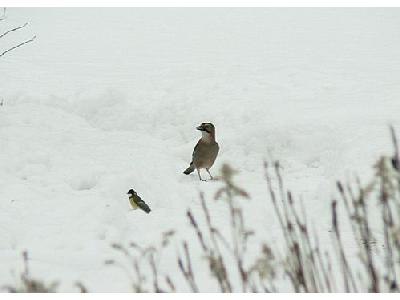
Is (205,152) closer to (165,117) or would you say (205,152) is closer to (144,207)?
(144,207)

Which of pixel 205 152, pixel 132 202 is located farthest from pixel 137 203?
pixel 205 152

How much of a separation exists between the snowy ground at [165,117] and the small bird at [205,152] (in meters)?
0.22

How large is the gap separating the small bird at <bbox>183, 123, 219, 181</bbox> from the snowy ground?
22 cm

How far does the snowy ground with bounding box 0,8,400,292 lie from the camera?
4.93m

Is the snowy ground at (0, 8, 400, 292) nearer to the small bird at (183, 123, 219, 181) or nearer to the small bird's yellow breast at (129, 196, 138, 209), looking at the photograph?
the small bird's yellow breast at (129, 196, 138, 209)

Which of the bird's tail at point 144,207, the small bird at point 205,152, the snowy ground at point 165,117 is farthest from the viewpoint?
the small bird at point 205,152

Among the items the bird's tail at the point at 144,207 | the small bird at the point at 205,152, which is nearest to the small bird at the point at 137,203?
the bird's tail at the point at 144,207

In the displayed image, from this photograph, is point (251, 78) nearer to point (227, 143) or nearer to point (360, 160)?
point (227, 143)

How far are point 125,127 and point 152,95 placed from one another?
1.43m

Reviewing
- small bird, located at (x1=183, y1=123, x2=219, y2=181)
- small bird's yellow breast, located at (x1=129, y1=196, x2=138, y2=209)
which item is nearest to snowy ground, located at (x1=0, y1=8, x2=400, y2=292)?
small bird's yellow breast, located at (x1=129, y1=196, x2=138, y2=209)

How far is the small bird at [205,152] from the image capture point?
699 centimetres

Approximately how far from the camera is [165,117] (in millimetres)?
8922

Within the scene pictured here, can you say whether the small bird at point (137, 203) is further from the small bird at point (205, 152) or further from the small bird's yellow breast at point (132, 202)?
the small bird at point (205, 152)

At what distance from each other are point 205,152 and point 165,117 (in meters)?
2.05
